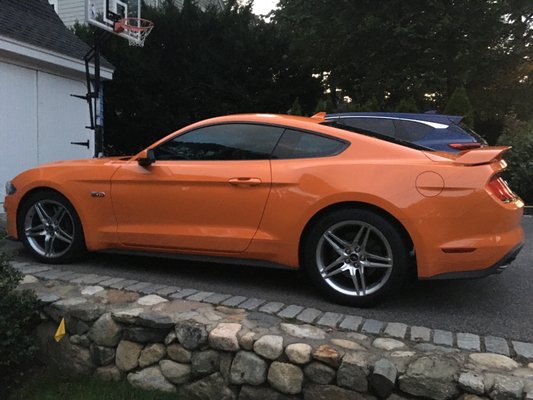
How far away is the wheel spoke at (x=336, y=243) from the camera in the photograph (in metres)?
3.63

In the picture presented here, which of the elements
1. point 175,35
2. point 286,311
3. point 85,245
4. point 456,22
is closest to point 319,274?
point 286,311

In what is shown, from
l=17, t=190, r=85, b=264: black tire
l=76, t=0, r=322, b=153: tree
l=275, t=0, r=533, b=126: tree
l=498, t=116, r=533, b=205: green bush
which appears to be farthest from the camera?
l=275, t=0, r=533, b=126: tree

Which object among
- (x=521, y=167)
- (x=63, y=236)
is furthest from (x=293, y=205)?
(x=521, y=167)

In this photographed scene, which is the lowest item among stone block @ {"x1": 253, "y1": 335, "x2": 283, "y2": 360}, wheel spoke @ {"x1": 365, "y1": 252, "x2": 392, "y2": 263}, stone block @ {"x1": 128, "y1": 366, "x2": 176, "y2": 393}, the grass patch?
the grass patch

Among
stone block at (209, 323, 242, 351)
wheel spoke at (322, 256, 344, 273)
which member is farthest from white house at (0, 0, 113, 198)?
wheel spoke at (322, 256, 344, 273)

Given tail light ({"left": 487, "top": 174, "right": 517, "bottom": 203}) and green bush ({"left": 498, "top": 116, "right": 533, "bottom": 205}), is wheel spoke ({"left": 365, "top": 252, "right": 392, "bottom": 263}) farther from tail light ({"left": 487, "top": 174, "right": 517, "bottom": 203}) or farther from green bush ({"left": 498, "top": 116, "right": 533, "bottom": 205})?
green bush ({"left": 498, "top": 116, "right": 533, "bottom": 205})

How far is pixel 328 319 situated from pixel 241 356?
24.6 inches

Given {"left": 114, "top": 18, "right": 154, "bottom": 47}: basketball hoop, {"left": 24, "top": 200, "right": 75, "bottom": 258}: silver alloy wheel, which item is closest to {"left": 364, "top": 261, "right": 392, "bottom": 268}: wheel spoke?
{"left": 24, "top": 200, "right": 75, "bottom": 258}: silver alloy wheel

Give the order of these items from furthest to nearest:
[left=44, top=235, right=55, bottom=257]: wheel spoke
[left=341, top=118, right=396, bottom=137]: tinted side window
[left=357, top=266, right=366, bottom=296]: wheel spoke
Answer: [left=341, top=118, right=396, bottom=137]: tinted side window < [left=44, top=235, right=55, bottom=257]: wheel spoke < [left=357, top=266, right=366, bottom=296]: wheel spoke

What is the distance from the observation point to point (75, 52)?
913 centimetres

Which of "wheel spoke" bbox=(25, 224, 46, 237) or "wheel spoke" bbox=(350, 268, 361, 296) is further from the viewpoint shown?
"wheel spoke" bbox=(25, 224, 46, 237)

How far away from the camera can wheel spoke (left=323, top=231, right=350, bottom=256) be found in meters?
3.63

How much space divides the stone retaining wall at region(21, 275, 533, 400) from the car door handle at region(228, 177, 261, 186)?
933 millimetres

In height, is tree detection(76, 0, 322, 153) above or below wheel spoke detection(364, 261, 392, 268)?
above
